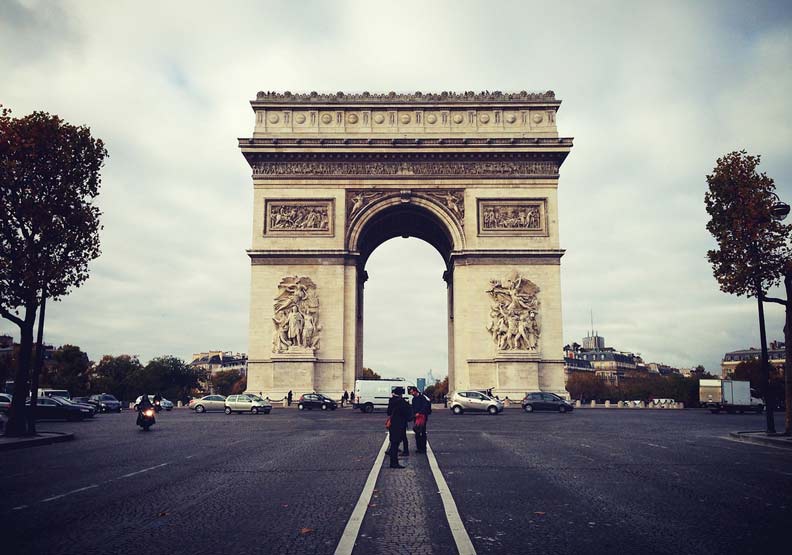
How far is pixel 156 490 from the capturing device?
947 cm

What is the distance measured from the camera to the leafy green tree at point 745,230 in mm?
20422

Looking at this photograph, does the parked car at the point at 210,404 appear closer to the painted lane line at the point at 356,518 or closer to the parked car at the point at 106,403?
the parked car at the point at 106,403

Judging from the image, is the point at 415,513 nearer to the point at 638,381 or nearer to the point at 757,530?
the point at 757,530

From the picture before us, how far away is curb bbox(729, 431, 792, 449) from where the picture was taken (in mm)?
17859

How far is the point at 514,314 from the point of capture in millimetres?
40031

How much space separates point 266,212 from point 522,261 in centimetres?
1571

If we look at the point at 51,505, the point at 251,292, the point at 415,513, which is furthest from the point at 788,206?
the point at 251,292

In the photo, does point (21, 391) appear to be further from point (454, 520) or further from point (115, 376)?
point (115, 376)

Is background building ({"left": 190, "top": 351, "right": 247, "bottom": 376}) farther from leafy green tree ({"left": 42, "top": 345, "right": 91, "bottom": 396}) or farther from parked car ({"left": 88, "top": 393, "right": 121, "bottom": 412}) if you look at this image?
parked car ({"left": 88, "top": 393, "right": 121, "bottom": 412})

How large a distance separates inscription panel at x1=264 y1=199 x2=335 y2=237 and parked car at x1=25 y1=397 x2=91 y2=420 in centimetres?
1458

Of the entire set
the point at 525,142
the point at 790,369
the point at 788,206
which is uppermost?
the point at 525,142

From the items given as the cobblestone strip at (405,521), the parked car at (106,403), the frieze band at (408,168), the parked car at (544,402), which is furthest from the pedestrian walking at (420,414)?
A: the parked car at (106,403)

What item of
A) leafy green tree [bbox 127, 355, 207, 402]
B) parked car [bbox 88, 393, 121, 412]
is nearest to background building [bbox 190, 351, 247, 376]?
leafy green tree [bbox 127, 355, 207, 402]

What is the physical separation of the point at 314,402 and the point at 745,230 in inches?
962
